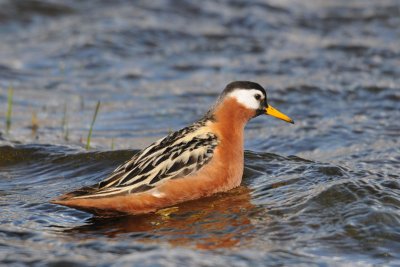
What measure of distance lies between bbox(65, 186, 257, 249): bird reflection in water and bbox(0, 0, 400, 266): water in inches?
1.0

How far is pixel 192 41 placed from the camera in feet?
55.0

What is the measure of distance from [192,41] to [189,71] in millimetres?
1840

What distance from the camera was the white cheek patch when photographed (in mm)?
8844

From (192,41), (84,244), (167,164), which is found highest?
(192,41)

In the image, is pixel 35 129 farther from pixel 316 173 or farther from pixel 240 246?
pixel 240 246

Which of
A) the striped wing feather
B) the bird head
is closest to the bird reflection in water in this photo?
the striped wing feather

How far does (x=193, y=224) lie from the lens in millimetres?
7539

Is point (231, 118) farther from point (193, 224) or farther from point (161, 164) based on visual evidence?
point (193, 224)

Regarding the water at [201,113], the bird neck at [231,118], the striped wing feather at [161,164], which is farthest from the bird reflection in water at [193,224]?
the bird neck at [231,118]

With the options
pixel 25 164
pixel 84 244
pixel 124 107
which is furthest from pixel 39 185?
pixel 124 107

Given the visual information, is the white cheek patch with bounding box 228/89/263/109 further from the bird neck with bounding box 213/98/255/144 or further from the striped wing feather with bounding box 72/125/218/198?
the striped wing feather with bounding box 72/125/218/198

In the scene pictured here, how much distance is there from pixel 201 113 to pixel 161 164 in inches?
185

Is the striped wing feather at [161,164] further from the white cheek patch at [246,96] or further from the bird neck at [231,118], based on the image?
the white cheek patch at [246,96]

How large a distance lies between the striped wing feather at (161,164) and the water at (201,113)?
1.04ft
